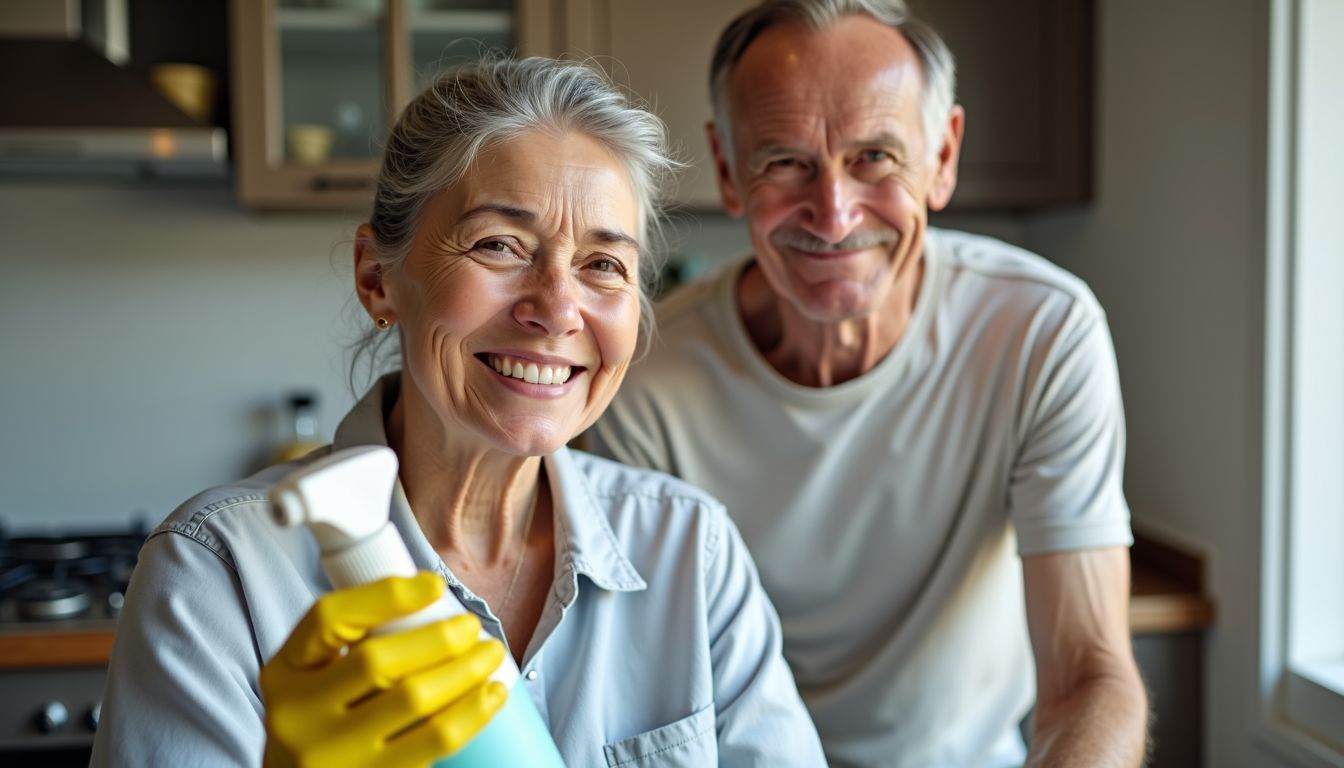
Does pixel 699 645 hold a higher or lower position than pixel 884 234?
lower

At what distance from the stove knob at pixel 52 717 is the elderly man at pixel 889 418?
107cm

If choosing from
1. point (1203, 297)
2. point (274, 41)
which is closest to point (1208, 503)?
point (1203, 297)

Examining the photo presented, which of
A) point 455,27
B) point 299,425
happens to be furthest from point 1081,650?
point 299,425

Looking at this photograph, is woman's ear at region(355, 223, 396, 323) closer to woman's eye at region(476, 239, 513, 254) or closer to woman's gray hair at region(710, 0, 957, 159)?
woman's eye at region(476, 239, 513, 254)

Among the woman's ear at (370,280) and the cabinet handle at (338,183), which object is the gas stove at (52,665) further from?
the woman's ear at (370,280)

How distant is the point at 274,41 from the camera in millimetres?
2244

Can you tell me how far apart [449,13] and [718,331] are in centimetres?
119

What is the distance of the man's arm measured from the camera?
1206 mm

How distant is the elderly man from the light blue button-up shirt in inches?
10.9

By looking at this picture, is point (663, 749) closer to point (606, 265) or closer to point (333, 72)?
point (606, 265)

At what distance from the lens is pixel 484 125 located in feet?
3.15

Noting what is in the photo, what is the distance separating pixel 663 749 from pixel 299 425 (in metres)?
1.77

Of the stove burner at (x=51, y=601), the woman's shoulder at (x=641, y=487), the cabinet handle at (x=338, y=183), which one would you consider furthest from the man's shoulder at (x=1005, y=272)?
the stove burner at (x=51, y=601)

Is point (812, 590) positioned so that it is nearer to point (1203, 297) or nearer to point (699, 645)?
point (699, 645)
